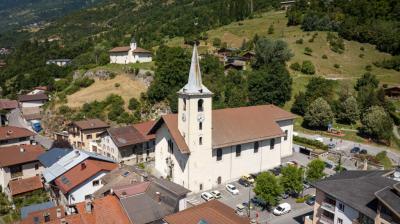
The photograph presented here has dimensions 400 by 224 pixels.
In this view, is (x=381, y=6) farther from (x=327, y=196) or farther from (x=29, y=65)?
(x=29, y=65)

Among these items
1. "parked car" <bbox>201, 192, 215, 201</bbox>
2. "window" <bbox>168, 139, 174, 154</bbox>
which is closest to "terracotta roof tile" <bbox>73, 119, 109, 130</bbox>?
"window" <bbox>168, 139, 174, 154</bbox>

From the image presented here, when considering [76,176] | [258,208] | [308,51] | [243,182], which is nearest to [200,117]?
[243,182]

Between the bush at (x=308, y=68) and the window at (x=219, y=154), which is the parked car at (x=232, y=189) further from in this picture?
the bush at (x=308, y=68)

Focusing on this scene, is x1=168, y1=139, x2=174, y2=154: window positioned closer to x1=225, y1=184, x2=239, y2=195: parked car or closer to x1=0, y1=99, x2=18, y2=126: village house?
x1=225, y1=184, x2=239, y2=195: parked car

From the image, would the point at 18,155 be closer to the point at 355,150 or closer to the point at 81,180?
the point at 81,180

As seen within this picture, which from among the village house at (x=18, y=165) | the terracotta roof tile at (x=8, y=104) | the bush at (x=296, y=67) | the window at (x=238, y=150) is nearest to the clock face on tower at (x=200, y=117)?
the window at (x=238, y=150)

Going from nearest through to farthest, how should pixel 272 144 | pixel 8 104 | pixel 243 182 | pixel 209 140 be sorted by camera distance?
pixel 209 140, pixel 243 182, pixel 272 144, pixel 8 104
